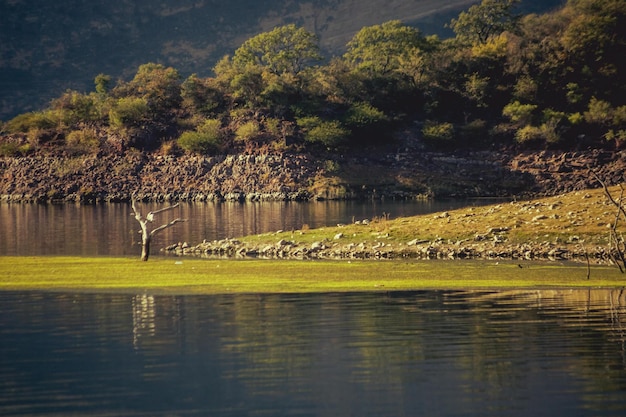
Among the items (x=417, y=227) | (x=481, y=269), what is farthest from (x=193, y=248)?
(x=481, y=269)

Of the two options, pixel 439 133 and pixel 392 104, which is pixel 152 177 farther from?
pixel 439 133

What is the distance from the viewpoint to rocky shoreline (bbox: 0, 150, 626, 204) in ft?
393

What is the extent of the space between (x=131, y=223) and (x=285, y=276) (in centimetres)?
4094

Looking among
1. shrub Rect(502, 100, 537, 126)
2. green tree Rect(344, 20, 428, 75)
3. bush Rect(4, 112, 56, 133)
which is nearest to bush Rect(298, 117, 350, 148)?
green tree Rect(344, 20, 428, 75)

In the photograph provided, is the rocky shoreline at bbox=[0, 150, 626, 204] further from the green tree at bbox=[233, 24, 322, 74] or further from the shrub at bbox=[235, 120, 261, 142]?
the green tree at bbox=[233, 24, 322, 74]

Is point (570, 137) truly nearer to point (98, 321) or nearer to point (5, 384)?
point (98, 321)

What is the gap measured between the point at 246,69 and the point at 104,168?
23.2 meters

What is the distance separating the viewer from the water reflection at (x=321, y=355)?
2103 cm

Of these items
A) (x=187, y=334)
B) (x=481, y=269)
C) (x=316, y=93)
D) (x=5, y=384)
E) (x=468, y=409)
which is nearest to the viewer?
(x=468, y=409)

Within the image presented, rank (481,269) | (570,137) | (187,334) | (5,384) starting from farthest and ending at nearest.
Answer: (570,137), (481,269), (187,334), (5,384)

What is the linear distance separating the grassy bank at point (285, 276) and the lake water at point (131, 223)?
996 cm

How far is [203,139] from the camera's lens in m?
130

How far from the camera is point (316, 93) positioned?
139250mm

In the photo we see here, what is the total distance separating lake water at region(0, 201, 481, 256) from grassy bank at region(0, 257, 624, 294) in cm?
996
